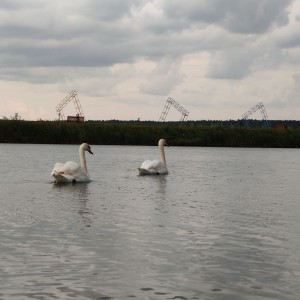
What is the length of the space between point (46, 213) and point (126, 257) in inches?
228

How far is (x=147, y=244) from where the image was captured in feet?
42.0

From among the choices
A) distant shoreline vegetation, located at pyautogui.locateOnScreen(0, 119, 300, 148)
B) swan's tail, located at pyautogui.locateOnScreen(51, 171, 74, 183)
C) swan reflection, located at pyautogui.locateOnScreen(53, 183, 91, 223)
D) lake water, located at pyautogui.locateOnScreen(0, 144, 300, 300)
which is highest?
distant shoreline vegetation, located at pyautogui.locateOnScreen(0, 119, 300, 148)

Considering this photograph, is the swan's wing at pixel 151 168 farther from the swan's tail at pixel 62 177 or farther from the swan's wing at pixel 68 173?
the swan's tail at pixel 62 177

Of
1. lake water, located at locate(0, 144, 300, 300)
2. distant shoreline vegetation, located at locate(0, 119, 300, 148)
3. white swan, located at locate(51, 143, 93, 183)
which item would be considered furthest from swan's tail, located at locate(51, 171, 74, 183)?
distant shoreline vegetation, located at locate(0, 119, 300, 148)

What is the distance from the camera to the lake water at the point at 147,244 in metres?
9.69

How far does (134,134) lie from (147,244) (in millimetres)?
65253

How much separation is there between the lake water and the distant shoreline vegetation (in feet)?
171

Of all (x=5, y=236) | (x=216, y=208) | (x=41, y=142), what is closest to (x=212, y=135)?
(x=41, y=142)

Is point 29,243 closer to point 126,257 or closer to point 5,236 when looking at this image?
point 5,236

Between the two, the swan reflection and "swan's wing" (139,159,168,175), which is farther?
"swan's wing" (139,159,168,175)

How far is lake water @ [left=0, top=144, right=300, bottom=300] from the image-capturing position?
969 cm

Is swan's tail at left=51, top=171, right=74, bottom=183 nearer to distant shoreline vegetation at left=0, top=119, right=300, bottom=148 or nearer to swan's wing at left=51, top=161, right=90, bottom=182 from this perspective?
swan's wing at left=51, top=161, right=90, bottom=182

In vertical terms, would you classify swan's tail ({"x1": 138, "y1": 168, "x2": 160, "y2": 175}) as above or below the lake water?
above

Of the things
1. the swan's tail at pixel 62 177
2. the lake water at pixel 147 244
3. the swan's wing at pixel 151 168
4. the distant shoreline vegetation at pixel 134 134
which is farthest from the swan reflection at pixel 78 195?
the distant shoreline vegetation at pixel 134 134
